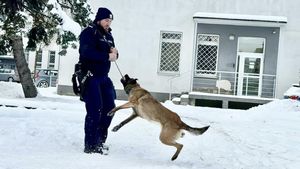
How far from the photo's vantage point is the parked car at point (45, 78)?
36.4 metres

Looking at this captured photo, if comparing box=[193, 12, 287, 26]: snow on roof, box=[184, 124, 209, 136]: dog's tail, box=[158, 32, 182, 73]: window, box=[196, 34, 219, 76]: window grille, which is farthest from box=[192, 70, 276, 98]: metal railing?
box=[184, 124, 209, 136]: dog's tail

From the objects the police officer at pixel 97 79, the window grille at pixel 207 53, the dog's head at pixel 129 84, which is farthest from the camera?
the window grille at pixel 207 53

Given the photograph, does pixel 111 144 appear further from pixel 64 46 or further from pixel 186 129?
pixel 64 46

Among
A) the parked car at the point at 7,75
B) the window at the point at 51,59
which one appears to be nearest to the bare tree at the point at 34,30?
the parked car at the point at 7,75

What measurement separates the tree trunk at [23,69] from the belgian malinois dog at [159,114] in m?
11.5

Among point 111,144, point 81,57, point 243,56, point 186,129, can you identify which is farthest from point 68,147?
point 243,56

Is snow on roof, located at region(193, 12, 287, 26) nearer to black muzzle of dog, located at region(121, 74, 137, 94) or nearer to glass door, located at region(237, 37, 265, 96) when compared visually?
glass door, located at region(237, 37, 265, 96)

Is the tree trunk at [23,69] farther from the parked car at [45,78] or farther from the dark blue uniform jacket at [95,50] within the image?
the parked car at [45,78]

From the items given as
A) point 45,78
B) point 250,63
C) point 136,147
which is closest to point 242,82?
point 250,63

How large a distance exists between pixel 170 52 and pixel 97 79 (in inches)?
649

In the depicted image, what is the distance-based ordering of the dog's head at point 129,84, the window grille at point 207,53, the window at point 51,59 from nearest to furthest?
the dog's head at point 129,84
the window grille at point 207,53
the window at point 51,59

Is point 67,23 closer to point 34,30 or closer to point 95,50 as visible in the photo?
point 34,30

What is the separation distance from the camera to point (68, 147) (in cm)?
596

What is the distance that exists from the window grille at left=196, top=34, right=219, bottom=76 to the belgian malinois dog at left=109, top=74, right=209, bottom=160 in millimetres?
15934
